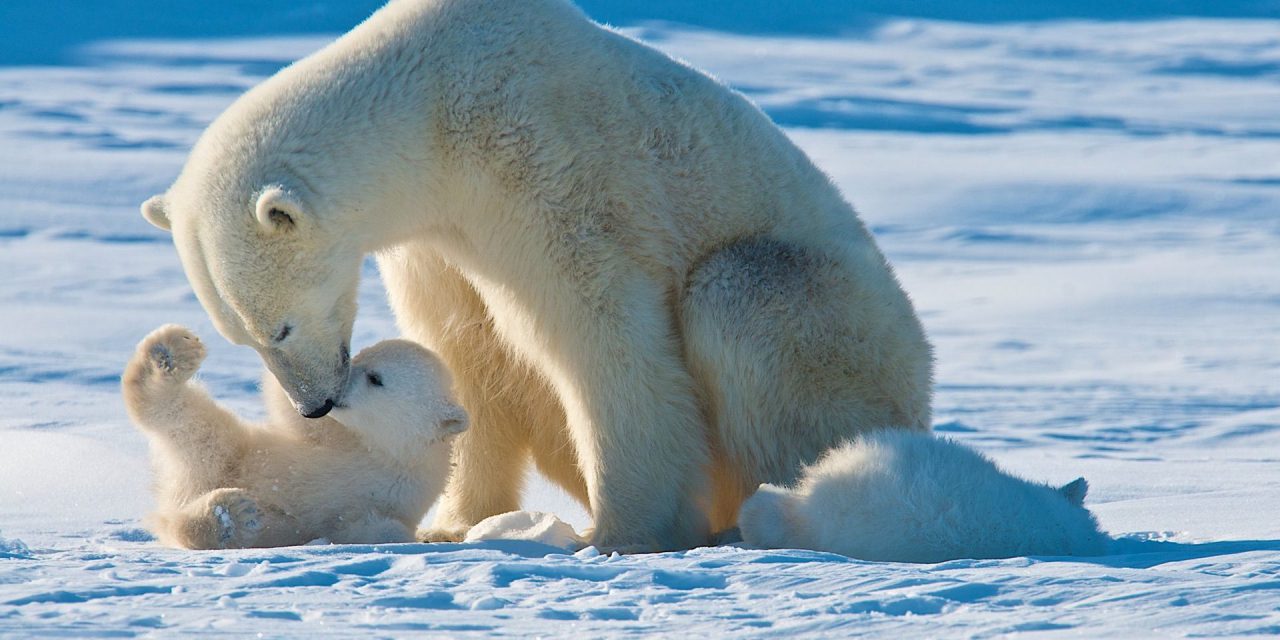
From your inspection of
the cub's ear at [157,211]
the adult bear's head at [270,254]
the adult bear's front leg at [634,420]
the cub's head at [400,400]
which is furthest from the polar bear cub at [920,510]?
the cub's ear at [157,211]

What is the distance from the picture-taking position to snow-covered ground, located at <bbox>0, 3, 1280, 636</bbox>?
11.0 feet

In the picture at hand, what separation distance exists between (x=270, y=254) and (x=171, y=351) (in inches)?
19.0

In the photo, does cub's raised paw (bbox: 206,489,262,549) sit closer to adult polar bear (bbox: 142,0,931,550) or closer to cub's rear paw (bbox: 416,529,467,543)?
adult polar bear (bbox: 142,0,931,550)

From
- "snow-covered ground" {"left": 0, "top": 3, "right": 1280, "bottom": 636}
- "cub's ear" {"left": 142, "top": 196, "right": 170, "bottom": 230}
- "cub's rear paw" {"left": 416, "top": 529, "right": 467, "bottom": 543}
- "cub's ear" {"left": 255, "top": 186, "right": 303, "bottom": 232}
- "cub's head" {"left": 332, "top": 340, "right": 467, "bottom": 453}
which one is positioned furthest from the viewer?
"cub's rear paw" {"left": 416, "top": 529, "right": 467, "bottom": 543}

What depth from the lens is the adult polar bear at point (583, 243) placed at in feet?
14.4

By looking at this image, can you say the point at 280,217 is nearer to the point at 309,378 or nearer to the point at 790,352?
the point at 309,378

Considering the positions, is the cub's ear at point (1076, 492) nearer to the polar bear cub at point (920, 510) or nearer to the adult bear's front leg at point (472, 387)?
the polar bear cub at point (920, 510)

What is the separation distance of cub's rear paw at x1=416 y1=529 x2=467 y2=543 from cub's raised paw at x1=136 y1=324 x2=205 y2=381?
1.00 m

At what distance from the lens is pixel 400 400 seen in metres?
4.79

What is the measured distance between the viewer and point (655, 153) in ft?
15.7

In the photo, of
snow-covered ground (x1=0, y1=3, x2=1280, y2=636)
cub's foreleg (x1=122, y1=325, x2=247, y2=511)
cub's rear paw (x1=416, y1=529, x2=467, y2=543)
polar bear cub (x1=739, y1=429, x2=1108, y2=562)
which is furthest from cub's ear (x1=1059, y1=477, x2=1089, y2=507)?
cub's foreleg (x1=122, y1=325, x2=247, y2=511)

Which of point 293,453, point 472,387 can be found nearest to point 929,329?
point 472,387

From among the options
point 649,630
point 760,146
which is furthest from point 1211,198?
point 649,630

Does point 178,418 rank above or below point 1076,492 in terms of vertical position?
above
